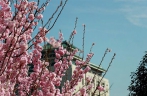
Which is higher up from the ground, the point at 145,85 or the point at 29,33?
the point at 145,85

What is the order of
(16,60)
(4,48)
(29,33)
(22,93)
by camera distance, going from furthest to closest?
(22,93)
(29,33)
(16,60)
(4,48)

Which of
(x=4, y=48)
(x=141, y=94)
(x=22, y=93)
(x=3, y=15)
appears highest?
(x=141, y=94)

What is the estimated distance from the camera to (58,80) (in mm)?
5727

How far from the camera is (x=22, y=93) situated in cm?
738

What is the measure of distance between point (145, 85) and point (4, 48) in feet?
93.6

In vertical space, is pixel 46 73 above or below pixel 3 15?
below

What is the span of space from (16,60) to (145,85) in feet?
91.3

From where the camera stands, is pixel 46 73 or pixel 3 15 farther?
pixel 46 73

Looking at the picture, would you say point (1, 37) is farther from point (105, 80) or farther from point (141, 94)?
point (105, 80)

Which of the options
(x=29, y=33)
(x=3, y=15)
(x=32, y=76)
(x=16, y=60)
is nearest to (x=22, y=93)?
(x=32, y=76)

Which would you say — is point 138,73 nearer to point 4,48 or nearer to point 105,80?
point 105,80

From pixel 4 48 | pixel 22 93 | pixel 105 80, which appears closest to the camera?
pixel 4 48

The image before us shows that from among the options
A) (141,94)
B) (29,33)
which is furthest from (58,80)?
(141,94)

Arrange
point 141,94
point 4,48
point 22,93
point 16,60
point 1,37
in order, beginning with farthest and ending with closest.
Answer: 1. point 141,94
2. point 22,93
3. point 16,60
4. point 1,37
5. point 4,48
